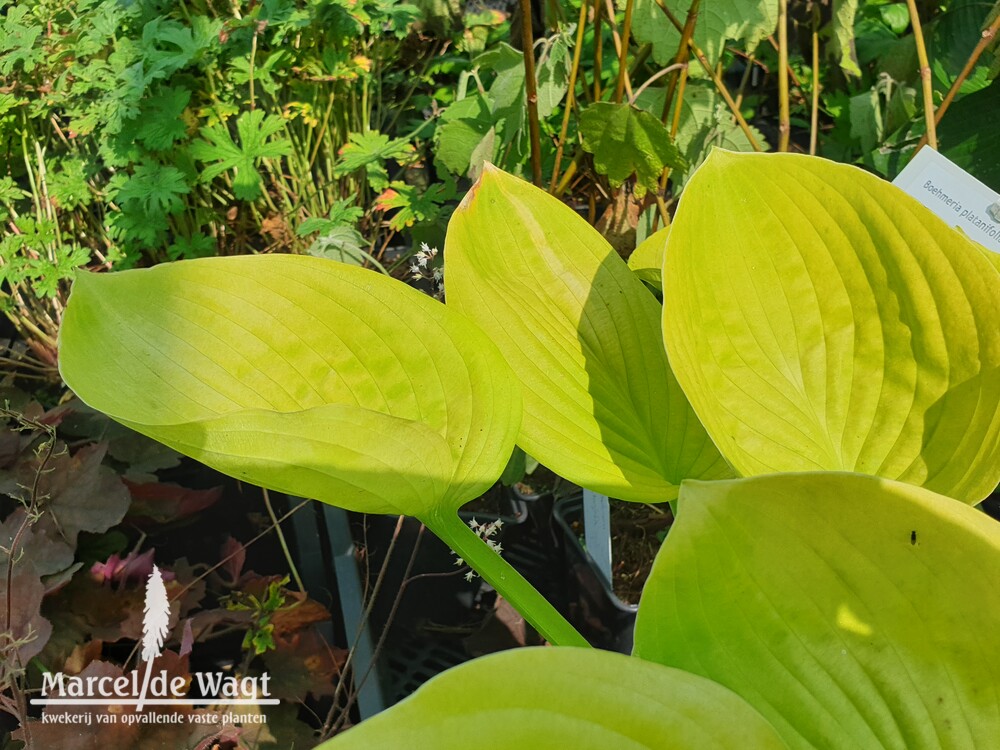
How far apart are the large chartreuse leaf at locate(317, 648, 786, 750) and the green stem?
0.53 ft

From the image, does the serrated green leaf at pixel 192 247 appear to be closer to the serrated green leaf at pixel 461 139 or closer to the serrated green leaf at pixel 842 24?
the serrated green leaf at pixel 461 139

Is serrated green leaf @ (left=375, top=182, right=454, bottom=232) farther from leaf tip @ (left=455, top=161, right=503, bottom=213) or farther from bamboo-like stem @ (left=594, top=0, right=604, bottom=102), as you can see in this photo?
leaf tip @ (left=455, top=161, right=503, bottom=213)

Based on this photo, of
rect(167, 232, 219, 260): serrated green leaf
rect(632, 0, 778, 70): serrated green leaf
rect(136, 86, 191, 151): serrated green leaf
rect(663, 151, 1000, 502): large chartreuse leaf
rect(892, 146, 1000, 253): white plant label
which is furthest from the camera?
rect(167, 232, 219, 260): serrated green leaf

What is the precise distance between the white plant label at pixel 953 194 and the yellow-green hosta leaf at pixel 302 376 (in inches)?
11.9

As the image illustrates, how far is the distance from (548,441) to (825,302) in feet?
0.56

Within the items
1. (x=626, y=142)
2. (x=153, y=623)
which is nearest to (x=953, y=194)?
(x=626, y=142)

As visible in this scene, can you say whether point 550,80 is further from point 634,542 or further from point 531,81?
point 634,542

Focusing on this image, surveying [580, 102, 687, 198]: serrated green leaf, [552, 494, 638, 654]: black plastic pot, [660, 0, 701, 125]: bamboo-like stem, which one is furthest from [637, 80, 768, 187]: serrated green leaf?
Result: [552, 494, 638, 654]: black plastic pot

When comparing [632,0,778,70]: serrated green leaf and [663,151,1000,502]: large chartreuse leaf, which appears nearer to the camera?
[663,151,1000,502]: large chartreuse leaf

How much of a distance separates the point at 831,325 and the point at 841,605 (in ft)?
0.55

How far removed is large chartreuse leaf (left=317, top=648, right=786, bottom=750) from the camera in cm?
26

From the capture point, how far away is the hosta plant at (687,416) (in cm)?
29

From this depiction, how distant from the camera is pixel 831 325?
0.42 metres

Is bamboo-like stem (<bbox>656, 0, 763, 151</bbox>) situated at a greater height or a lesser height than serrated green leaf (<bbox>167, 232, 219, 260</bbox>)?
greater
